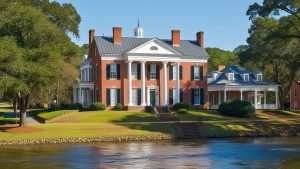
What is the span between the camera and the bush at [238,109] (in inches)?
2365

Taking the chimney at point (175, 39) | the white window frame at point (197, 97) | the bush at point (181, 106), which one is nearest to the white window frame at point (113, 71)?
the bush at point (181, 106)

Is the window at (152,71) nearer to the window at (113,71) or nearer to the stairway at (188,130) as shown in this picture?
the window at (113,71)

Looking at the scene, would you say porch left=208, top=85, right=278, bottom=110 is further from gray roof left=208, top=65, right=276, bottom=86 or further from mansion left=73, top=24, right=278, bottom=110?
gray roof left=208, top=65, right=276, bottom=86

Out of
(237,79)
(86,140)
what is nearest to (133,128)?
(86,140)

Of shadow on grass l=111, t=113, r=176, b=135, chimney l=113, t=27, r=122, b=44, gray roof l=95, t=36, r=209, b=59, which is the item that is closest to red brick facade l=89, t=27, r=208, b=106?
chimney l=113, t=27, r=122, b=44

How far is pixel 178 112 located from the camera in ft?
201

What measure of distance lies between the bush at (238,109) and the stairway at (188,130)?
10.3 meters

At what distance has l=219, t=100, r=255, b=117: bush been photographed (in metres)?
60.1

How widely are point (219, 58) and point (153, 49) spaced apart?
Result: 72557 mm

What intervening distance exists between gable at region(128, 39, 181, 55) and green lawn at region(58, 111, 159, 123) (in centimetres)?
873

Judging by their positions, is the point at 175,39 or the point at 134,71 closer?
the point at 134,71

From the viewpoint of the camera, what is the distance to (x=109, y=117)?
56.3 meters

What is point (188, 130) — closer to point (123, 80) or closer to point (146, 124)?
point (146, 124)

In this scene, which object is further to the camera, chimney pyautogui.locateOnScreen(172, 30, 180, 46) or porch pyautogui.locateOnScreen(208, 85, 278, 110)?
porch pyautogui.locateOnScreen(208, 85, 278, 110)
